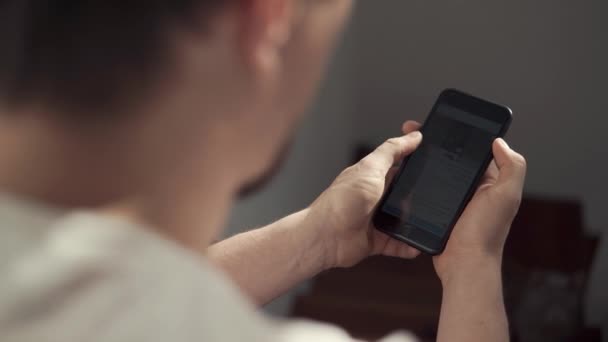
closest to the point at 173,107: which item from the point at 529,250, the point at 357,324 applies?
the point at 357,324

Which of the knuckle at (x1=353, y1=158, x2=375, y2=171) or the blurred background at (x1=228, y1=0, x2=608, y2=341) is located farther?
the blurred background at (x1=228, y1=0, x2=608, y2=341)

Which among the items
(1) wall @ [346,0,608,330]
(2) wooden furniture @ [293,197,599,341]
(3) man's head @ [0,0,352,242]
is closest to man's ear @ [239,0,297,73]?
(3) man's head @ [0,0,352,242]

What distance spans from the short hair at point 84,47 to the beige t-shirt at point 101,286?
0.16 ft

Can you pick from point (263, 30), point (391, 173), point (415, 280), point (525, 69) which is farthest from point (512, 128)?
point (263, 30)

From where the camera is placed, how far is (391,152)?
0.79m

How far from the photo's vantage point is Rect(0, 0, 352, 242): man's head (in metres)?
0.30

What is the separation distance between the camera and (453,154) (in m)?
0.79

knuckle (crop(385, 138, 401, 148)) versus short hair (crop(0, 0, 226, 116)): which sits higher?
short hair (crop(0, 0, 226, 116))

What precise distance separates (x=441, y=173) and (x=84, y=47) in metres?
0.54

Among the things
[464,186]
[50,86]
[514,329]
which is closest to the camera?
[50,86]

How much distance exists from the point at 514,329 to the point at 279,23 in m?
1.43

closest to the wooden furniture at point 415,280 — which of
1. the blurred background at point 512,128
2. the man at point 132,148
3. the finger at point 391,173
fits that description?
the blurred background at point 512,128

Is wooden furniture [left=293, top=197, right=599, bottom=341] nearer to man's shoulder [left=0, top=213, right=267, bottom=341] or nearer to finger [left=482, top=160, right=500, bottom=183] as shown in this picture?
finger [left=482, top=160, right=500, bottom=183]

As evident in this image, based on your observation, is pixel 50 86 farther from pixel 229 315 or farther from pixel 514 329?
pixel 514 329
